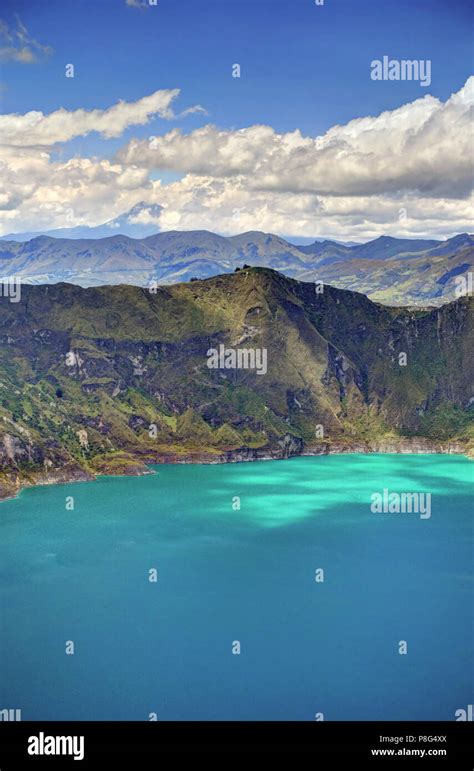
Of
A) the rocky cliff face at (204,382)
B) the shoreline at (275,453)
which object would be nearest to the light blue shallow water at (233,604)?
the shoreline at (275,453)

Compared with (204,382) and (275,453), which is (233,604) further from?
(204,382)

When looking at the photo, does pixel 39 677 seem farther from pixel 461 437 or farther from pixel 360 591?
pixel 461 437

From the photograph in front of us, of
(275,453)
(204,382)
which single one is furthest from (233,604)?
(204,382)

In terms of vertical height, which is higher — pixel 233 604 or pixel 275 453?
pixel 275 453

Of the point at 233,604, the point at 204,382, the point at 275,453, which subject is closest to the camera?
the point at 233,604

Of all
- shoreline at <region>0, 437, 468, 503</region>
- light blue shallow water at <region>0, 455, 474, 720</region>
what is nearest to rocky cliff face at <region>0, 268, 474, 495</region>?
shoreline at <region>0, 437, 468, 503</region>

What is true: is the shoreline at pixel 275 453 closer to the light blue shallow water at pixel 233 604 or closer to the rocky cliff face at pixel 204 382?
the rocky cliff face at pixel 204 382
